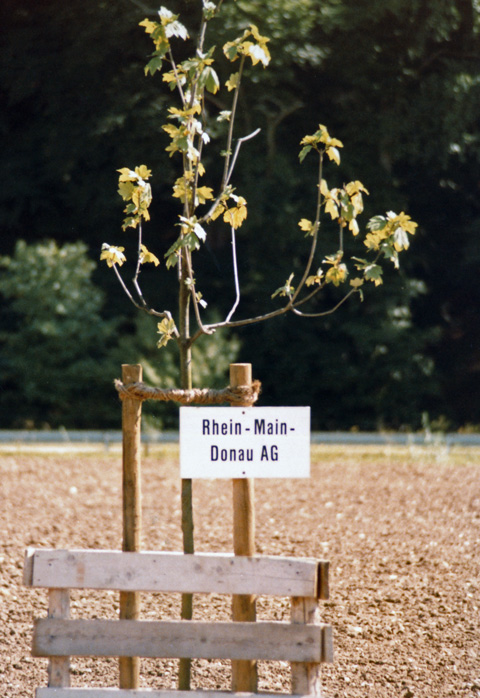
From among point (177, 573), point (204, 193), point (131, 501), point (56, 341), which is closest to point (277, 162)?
point (56, 341)

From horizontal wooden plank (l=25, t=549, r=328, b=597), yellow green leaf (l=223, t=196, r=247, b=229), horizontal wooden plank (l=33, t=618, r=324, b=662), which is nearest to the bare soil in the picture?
horizontal wooden plank (l=33, t=618, r=324, b=662)

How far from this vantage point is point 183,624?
12.2 feet

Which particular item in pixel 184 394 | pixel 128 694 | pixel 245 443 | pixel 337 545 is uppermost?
pixel 184 394

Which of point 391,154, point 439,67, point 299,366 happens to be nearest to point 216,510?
point 299,366

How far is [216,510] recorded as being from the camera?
9078 mm

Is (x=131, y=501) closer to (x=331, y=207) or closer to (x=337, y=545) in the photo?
(x=331, y=207)

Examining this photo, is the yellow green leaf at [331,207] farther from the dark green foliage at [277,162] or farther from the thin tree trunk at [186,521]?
the dark green foliage at [277,162]

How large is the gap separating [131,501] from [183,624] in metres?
0.58

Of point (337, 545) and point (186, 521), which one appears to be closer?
point (186, 521)

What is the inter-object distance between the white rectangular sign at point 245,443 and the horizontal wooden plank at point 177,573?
1.20 feet

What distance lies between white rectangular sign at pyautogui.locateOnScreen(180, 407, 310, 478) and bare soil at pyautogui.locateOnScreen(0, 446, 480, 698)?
5.12 ft

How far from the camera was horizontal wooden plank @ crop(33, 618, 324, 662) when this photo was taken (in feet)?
12.0

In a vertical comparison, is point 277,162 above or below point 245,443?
above

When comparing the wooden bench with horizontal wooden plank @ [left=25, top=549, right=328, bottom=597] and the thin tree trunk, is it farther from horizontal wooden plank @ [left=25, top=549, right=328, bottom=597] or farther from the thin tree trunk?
the thin tree trunk
